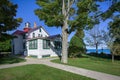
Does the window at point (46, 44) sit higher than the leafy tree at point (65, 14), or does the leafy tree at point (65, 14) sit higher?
the leafy tree at point (65, 14)

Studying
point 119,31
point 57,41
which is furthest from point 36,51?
point 119,31

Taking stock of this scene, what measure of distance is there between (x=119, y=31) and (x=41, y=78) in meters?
14.0

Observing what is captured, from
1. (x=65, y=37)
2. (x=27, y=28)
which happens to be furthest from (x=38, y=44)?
(x=27, y=28)

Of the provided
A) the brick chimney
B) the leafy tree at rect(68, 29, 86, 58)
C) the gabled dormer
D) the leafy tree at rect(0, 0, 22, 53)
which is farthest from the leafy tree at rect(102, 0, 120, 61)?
the brick chimney

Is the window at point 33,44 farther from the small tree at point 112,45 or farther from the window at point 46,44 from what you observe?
the small tree at point 112,45

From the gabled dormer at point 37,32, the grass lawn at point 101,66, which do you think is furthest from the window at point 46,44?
the grass lawn at point 101,66

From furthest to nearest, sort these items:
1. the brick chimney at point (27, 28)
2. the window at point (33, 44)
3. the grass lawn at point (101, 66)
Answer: the brick chimney at point (27, 28) → the window at point (33, 44) → the grass lawn at point (101, 66)

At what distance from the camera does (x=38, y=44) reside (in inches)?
858

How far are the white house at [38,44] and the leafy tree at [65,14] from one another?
22.6ft

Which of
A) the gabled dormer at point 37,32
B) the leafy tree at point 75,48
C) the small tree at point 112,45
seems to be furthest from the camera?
the gabled dormer at point 37,32

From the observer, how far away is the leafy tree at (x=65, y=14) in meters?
13.3

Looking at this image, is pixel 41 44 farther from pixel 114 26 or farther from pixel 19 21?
pixel 114 26

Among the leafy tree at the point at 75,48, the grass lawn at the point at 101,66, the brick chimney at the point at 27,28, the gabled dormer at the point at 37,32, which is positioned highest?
the brick chimney at the point at 27,28

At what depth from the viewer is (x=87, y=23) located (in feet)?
43.3
